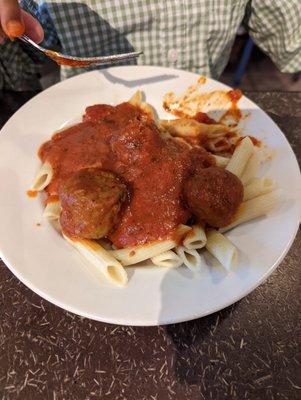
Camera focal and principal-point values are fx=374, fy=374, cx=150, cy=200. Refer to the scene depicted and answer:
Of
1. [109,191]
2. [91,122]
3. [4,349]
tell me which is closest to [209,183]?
[109,191]

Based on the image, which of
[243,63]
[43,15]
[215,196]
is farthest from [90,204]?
[243,63]

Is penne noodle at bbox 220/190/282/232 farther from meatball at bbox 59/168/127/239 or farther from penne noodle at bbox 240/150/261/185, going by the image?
meatball at bbox 59/168/127/239

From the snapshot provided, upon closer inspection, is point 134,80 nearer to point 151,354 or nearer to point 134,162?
point 134,162

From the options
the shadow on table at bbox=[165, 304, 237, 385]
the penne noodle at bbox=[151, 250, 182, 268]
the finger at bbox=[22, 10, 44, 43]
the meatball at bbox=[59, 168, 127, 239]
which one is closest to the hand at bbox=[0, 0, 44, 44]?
the finger at bbox=[22, 10, 44, 43]

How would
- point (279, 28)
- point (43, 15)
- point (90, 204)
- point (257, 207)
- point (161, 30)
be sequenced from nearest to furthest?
point (90, 204) < point (257, 207) < point (43, 15) < point (161, 30) < point (279, 28)

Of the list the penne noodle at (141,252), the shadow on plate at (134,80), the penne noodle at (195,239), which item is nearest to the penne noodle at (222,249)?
the penne noodle at (195,239)

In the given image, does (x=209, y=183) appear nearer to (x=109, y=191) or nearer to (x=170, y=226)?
(x=170, y=226)
